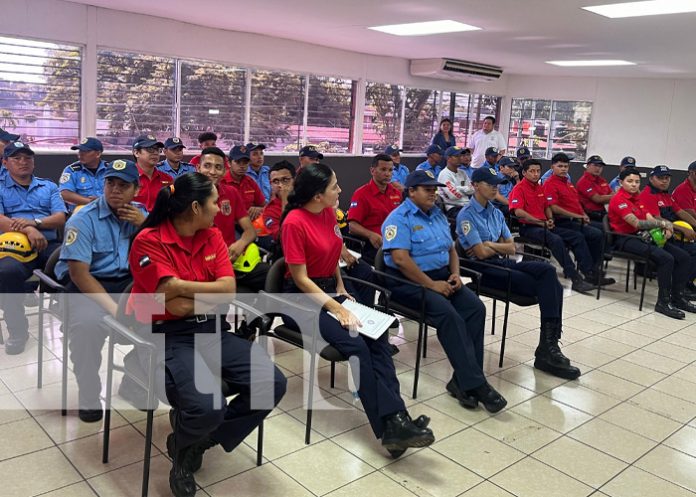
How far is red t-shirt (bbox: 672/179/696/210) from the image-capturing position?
21.0 feet

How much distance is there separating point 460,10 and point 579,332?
3.24 metres

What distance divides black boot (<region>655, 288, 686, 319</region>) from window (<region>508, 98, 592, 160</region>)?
7439 millimetres

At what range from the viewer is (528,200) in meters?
6.24

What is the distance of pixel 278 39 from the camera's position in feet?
28.6

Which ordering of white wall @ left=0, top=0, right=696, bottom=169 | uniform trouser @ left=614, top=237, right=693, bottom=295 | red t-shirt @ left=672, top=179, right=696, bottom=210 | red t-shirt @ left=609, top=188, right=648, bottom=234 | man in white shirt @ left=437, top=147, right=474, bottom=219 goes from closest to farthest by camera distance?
uniform trouser @ left=614, top=237, right=693, bottom=295 → red t-shirt @ left=609, top=188, right=648, bottom=234 → red t-shirt @ left=672, top=179, right=696, bottom=210 → white wall @ left=0, top=0, right=696, bottom=169 → man in white shirt @ left=437, top=147, right=474, bottom=219

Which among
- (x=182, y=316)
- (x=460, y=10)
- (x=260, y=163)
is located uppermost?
(x=460, y=10)

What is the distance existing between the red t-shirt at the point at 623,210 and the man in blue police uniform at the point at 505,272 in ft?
7.64

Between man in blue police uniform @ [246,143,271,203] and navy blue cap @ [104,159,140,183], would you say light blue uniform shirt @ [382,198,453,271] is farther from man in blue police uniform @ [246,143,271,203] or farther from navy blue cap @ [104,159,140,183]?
man in blue police uniform @ [246,143,271,203]

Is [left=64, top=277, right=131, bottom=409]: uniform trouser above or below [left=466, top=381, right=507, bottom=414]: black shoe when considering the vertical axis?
above

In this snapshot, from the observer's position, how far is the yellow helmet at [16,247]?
3.77m

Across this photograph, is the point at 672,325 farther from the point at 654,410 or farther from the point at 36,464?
the point at 36,464

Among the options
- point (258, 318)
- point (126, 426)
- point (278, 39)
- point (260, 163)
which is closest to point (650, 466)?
point (258, 318)

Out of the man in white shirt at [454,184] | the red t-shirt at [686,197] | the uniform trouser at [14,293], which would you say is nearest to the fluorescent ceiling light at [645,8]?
the red t-shirt at [686,197]

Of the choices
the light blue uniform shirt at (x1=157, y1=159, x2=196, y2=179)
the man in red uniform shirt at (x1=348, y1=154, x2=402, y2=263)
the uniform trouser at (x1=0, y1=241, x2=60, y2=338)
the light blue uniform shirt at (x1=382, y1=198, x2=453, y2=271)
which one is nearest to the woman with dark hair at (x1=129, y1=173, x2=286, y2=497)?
the light blue uniform shirt at (x1=382, y1=198, x2=453, y2=271)
